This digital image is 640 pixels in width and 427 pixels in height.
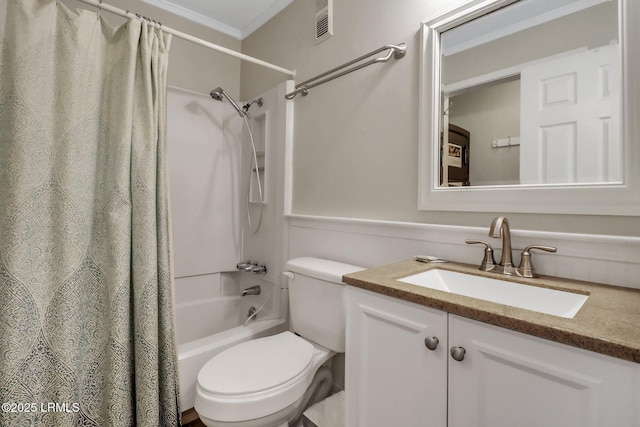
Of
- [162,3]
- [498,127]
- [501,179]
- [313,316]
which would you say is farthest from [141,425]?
[162,3]

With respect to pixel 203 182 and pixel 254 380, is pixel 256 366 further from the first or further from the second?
pixel 203 182

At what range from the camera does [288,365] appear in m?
1.20

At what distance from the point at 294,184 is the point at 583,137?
142 cm

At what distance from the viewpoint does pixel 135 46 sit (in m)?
1.29

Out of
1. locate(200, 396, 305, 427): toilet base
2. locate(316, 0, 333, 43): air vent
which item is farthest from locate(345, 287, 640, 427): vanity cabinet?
locate(316, 0, 333, 43): air vent

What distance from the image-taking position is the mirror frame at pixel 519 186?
0.84m

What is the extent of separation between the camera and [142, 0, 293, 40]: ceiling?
2.10 meters

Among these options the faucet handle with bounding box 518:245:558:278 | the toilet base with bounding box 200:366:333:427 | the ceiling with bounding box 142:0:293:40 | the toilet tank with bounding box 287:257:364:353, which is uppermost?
the ceiling with bounding box 142:0:293:40

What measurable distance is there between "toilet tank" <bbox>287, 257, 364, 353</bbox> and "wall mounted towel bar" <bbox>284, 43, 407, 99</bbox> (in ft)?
3.19

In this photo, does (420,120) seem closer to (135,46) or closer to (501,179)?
(501,179)

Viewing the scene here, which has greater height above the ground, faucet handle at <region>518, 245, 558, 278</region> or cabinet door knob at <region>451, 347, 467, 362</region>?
faucet handle at <region>518, 245, 558, 278</region>

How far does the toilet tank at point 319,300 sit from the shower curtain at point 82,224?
0.57 meters

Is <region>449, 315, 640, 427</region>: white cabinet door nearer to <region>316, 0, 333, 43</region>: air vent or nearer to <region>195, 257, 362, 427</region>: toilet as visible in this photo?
<region>195, 257, 362, 427</region>: toilet

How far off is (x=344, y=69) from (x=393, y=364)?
1431 millimetres
